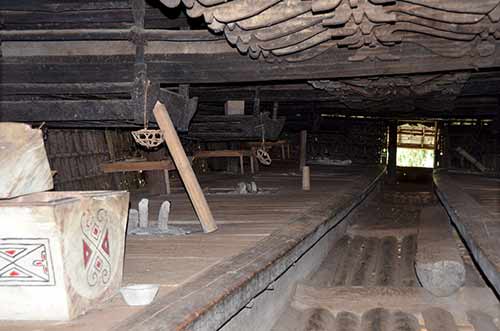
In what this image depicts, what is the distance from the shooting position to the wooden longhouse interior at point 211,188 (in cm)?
235

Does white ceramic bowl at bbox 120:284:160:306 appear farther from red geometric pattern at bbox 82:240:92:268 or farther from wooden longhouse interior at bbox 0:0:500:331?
red geometric pattern at bbox 82:240:92:268

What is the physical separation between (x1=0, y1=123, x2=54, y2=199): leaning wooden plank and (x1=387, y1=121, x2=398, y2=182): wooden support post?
16891 millimetres

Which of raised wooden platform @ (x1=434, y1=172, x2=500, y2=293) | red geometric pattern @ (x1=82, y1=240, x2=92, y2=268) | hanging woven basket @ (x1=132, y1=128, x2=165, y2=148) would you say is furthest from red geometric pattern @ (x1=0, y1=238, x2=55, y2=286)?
raised wooden platform @ (x1=434, y1=172, x2=500, y2=293)

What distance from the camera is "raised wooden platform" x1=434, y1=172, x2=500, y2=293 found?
3.91 meters

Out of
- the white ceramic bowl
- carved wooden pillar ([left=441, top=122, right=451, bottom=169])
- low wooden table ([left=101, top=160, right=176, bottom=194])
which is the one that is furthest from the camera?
carved wooden pillar ([left=441, top=122, right=451, bottom=169])

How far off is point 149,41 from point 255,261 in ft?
8.23

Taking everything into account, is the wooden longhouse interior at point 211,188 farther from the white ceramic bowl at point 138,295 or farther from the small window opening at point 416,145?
the small window opening at point 416,145

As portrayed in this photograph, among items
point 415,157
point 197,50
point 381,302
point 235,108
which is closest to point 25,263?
point 197,50

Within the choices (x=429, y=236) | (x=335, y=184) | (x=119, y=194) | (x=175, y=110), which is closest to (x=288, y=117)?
(x=335, y=184)

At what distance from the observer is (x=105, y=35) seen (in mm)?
4453

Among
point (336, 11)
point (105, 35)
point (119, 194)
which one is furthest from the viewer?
point (105, 35)

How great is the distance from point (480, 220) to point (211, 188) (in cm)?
448

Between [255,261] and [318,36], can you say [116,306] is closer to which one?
[255,261]

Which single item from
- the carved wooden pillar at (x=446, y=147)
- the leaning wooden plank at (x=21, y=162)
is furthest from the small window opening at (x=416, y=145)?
the leaning wooden plank at (x=21, y=162)
